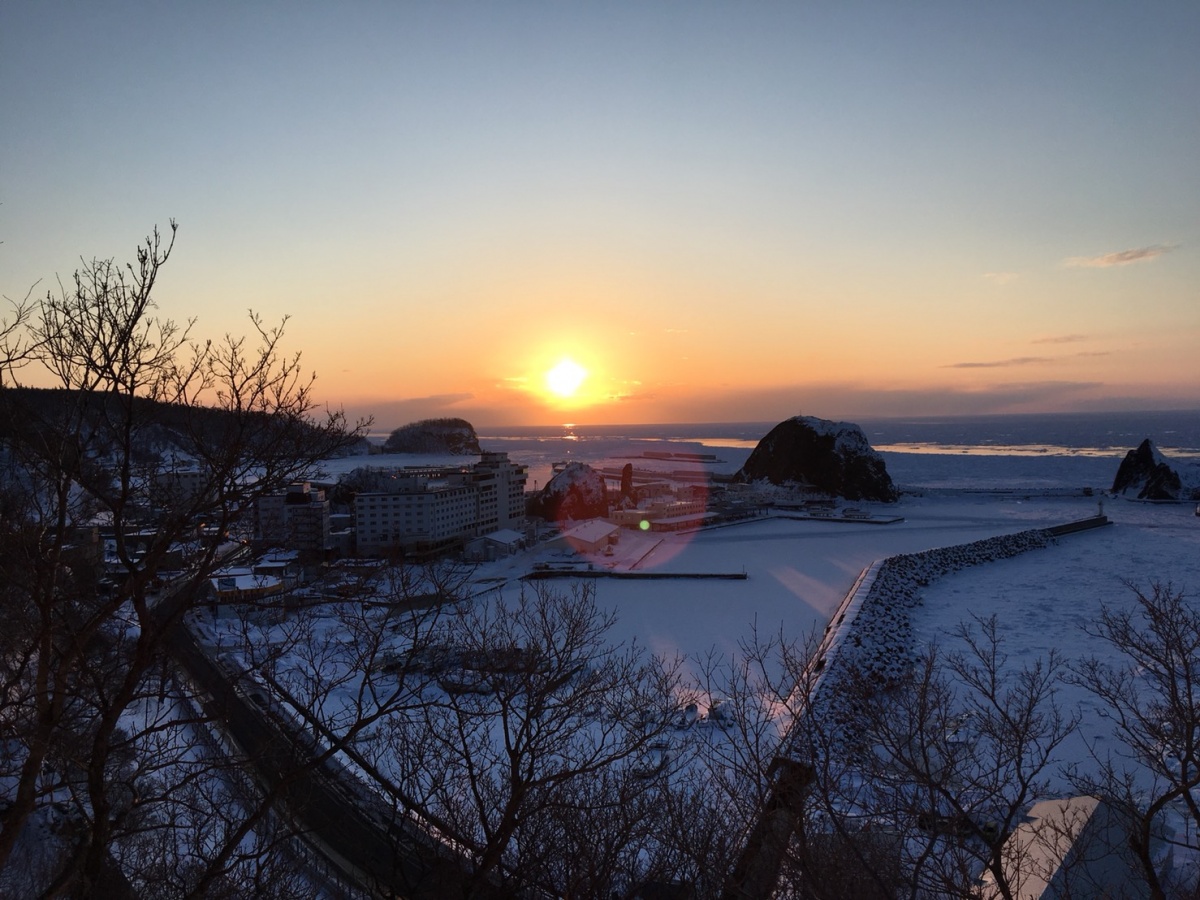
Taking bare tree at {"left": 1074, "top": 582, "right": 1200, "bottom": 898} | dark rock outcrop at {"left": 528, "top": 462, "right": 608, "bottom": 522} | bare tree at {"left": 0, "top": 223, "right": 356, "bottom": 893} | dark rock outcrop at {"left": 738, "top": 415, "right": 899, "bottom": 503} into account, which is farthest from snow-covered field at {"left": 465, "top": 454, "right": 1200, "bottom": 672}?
bare tree at {"left": 0, "top": 223, "right": 356, "bottom": 893}

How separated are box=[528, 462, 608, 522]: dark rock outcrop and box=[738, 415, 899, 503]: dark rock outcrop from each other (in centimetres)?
1446

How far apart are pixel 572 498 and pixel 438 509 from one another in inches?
327

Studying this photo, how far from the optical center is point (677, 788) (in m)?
6.57

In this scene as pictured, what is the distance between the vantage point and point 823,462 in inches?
1548

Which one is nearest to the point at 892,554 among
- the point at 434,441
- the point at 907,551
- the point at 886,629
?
the point at 907,551

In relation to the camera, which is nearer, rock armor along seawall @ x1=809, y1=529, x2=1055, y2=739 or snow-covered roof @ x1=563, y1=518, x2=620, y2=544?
rock armor along seawall @ x1=809, y1=529, x2=1055, y2=739

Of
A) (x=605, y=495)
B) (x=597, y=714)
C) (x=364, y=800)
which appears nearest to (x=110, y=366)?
(x=597, y=714)

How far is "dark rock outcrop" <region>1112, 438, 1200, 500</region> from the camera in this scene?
3100cm

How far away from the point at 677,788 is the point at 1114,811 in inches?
133

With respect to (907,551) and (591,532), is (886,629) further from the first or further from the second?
(591,532)

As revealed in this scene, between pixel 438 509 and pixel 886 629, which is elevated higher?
pixel 438 509

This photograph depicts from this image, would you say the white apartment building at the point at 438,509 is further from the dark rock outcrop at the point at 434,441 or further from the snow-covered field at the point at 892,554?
the dark rock outcrop at the point at 434,441

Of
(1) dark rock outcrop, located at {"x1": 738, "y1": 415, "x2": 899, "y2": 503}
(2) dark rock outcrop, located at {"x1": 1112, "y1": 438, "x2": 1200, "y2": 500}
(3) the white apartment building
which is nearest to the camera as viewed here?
(3) the white apartment building

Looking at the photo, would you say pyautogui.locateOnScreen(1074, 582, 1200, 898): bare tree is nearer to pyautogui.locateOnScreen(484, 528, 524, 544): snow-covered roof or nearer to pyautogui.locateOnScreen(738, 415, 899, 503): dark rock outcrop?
pyautogui.locateOnScreen(484, 528, 524, 544): snow-covered roof
